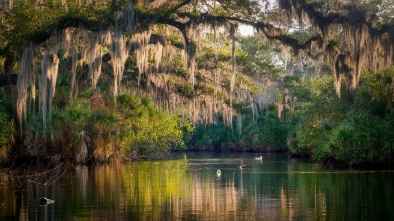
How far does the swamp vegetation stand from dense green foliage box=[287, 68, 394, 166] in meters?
0.06

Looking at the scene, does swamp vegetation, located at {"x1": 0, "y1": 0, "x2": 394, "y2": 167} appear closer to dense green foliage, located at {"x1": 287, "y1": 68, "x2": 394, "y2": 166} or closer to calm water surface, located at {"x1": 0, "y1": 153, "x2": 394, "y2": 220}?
dense green foliage, located at {"x1": 287, "y1": 68, "x2": 394, "y2": 166}

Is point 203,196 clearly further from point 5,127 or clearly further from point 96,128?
point 96,128

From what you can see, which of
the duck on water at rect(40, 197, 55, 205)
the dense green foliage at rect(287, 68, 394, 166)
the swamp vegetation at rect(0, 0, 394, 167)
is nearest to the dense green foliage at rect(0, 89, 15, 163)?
the swamp vegetation at rect(0, 0, 394, 167)

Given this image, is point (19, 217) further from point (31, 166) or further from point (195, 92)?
point (195, 92)

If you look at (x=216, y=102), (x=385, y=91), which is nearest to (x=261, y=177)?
(x=385, y=91)

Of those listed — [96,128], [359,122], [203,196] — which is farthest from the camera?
[96,128]

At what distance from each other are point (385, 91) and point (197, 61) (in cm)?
869

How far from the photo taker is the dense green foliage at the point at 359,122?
3075cm

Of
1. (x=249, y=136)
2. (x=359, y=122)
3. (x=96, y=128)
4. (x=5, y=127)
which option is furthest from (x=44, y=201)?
(x=249, y=136)

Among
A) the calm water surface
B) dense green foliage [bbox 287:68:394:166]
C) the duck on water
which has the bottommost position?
the calm water surface

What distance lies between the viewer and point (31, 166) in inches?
1320

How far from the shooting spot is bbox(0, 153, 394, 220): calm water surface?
53.1 ft

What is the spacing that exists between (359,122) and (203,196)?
42.3 ft

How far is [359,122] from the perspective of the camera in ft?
103
